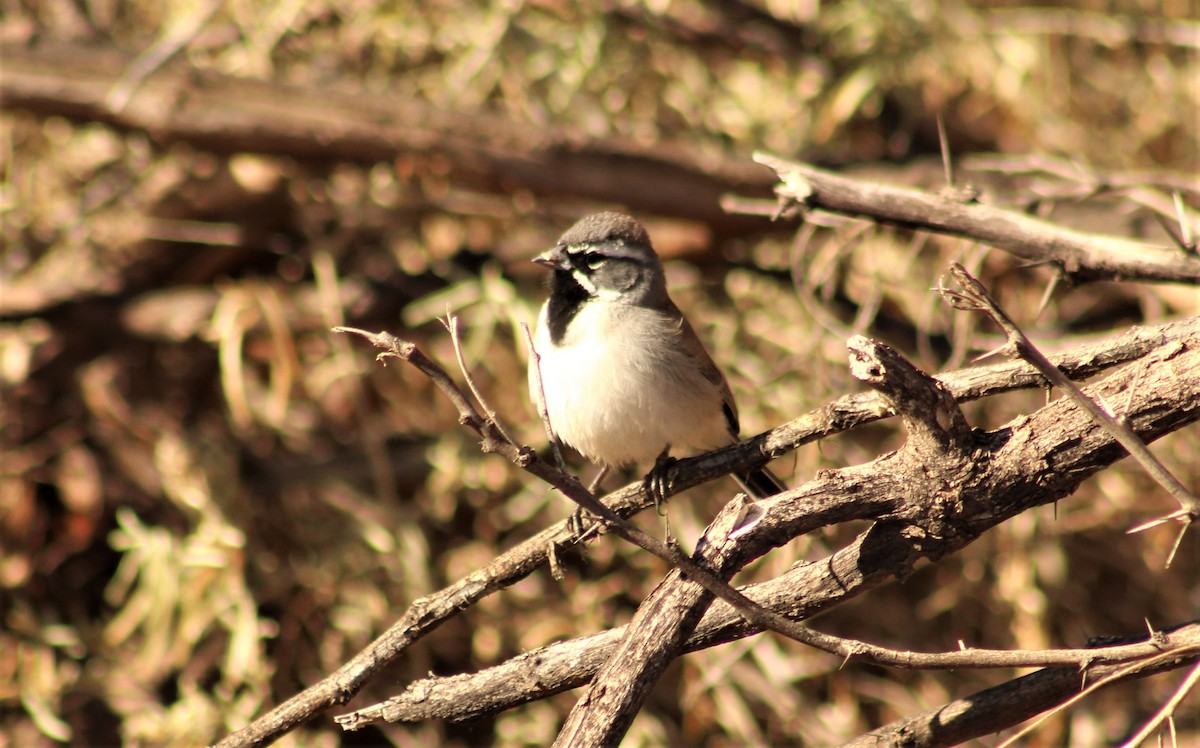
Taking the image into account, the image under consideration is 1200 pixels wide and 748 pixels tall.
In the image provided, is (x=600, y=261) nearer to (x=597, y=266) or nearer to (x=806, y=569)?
(x=597, y=266)

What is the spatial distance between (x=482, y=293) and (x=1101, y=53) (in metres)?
4.81

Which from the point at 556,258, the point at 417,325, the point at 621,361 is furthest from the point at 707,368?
the point at 417,325

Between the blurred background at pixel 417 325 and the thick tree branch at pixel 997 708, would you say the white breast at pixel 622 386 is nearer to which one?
the blurred background at pixel 417 325

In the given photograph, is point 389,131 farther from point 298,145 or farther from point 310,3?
point 310,3

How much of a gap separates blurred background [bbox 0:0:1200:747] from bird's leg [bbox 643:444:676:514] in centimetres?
168

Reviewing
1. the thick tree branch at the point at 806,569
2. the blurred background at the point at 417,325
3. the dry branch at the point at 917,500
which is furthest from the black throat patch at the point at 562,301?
the dry branch at the point at 917,500

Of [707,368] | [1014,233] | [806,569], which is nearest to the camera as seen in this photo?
[806,569]

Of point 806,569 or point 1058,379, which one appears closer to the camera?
point 1058,379

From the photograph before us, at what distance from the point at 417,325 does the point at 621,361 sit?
2.69 meters

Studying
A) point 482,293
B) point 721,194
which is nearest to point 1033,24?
point 721,194

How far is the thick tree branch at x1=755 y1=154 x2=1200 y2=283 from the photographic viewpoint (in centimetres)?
386

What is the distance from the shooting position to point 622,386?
4000 millimetres

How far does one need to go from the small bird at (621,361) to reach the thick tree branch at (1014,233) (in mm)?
810

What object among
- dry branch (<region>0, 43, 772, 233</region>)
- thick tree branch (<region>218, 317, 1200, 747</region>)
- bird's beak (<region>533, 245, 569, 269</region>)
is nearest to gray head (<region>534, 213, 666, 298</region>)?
bird's beak (<region>533, 245, 569, 269</region>)
